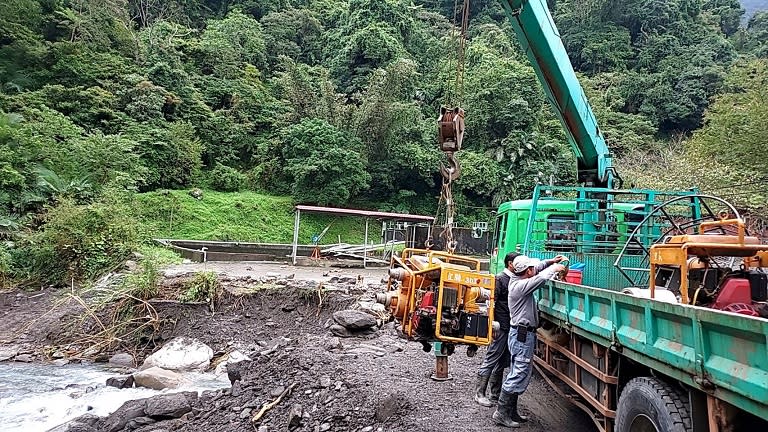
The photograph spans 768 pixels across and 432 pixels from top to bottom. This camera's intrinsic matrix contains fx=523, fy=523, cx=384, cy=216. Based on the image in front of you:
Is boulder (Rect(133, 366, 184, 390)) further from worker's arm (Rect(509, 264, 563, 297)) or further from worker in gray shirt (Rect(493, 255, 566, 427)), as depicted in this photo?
worker's arm (Rect(509, 264, 563, 297))

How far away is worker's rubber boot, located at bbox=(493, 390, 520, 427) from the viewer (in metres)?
5.19

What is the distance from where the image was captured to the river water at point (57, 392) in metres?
8.40

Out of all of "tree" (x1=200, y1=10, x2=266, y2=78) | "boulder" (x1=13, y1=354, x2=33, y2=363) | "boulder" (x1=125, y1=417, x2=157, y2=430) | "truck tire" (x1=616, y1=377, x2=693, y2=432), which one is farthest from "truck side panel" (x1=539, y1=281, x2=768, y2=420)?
"tree" (x1=200, y1=10, x2=266, y2=78)

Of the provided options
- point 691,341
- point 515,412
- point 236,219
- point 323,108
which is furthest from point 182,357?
point 323,108

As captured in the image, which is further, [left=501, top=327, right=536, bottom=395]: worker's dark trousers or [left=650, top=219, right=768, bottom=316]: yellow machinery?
[left=501, top=327, right=536, bottom=395]: worker's dark trousers

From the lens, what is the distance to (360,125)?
102 feet

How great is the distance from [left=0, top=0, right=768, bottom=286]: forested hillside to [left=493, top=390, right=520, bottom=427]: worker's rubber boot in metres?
14.9

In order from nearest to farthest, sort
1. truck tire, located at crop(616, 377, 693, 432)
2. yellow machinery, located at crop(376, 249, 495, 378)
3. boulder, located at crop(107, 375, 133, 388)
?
truck tire, located at crop(616, 377, 693, 432) → yellow machinery, located at crop(376, 249, 495, 378) → boulder, located at crop(107, 375, 133, 388)

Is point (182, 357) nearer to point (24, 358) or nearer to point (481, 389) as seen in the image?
point (24, 358)

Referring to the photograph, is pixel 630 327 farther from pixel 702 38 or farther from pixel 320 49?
pixel 702 38

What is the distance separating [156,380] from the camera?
31.3ft

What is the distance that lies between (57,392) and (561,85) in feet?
33.0

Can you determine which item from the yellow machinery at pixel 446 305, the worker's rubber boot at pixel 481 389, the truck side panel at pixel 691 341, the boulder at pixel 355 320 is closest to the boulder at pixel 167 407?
the boulder at pixel 355 320

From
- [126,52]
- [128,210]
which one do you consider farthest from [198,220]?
[126,52]
